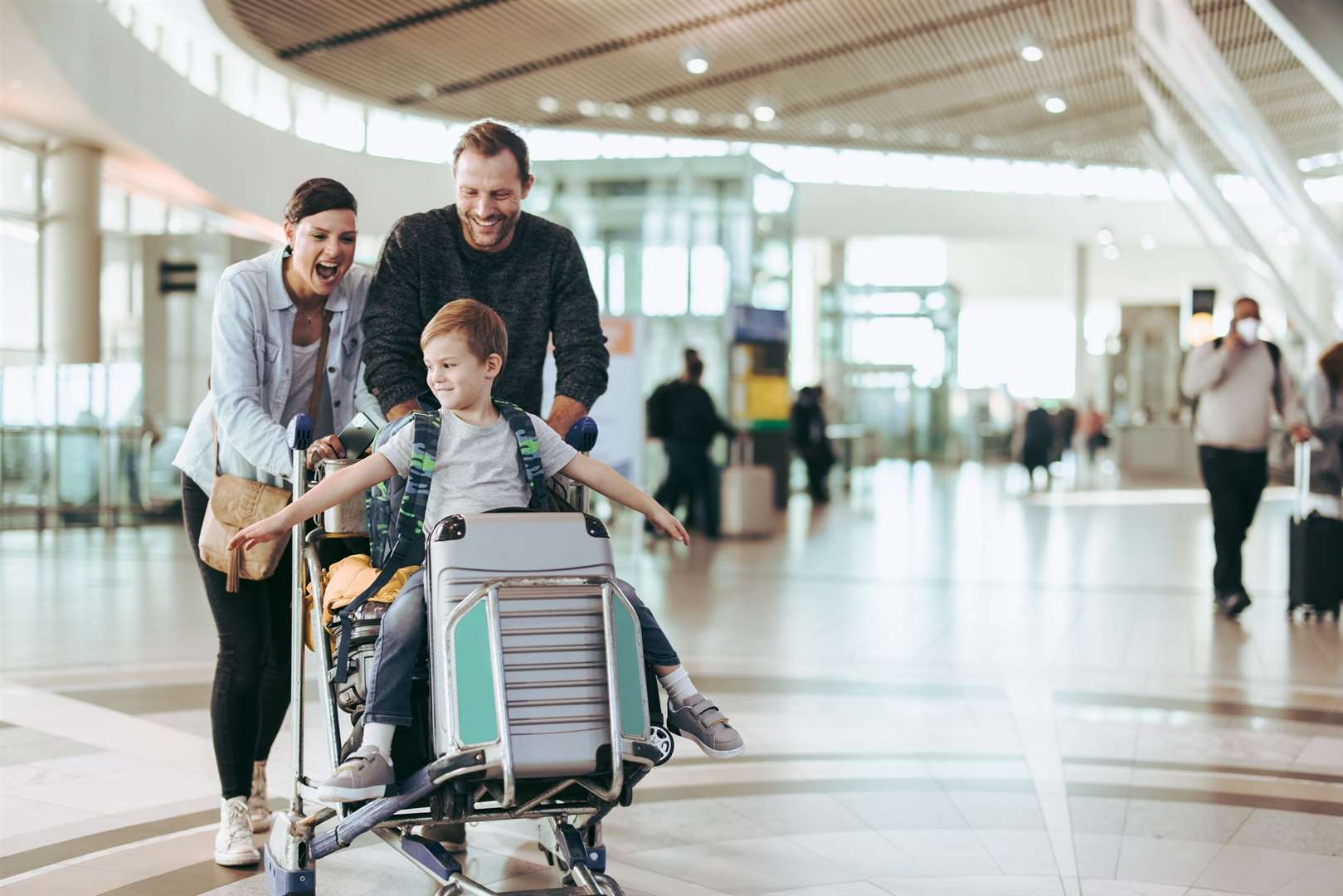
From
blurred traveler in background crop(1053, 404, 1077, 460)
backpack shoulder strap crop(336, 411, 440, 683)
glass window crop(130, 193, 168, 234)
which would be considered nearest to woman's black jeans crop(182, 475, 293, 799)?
backpack shoulder strap crop(336, 411, 440, 683)

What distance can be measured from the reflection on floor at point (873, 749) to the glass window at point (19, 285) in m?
9.27

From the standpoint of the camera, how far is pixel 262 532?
3.03m

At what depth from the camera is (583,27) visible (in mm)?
18812

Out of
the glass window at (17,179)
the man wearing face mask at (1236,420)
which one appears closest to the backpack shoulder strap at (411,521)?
the man wearing face mask at (1236,420)

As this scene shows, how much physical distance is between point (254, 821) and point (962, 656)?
13.3 ft

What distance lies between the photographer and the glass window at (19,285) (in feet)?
60.9

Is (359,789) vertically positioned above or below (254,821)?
above

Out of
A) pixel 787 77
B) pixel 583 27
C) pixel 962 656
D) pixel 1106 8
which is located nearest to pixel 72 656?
pixel 962 656

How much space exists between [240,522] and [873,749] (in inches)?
96.2

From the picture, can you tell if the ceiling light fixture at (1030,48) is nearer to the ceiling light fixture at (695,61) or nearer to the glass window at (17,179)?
the ceiling light fixture at (695,61)

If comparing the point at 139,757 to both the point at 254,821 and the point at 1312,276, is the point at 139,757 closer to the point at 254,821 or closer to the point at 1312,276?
the point at 254,821

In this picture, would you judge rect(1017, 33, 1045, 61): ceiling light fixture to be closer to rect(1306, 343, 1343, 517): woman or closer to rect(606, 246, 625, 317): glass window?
rect(606, 246, 625, 317): glass window

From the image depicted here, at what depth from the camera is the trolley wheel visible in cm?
286

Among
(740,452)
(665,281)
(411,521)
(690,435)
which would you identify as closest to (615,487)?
(411,521)
